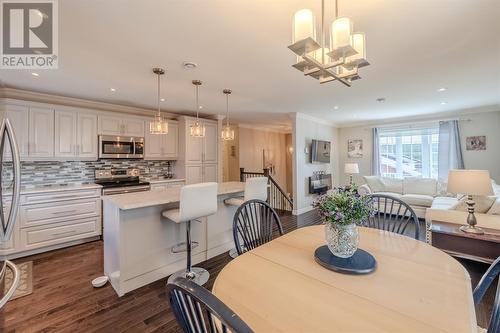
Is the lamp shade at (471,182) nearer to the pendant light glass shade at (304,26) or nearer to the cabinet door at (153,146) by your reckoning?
the pendant light glass shade at (304,26)

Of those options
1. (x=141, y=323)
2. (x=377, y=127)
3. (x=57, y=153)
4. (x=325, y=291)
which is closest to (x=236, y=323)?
(x=325, y=291)

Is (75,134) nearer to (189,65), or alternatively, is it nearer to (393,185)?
(189,65)

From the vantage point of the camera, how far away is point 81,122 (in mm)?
3717

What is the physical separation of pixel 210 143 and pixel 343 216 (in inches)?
170

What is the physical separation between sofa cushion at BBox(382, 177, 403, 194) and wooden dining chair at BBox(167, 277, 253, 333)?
6.10 meters

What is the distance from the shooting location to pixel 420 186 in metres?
5.15

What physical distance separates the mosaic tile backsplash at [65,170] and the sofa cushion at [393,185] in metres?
5.85

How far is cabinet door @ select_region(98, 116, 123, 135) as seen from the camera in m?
3.93

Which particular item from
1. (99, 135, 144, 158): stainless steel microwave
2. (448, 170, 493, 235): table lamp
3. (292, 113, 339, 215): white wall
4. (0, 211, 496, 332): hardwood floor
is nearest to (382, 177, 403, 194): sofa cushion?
(292, 113, 339, 215): white wall

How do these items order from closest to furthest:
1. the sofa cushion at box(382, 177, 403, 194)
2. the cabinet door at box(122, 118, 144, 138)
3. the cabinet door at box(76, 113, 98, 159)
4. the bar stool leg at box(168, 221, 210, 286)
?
1. the bar stool leg at box(168, 221, 210, 286)
2. the cabinet door at box(76, 113, 98, 159)
3. the cabinet door at box(122, 118, 144, 138)
4. the sofa cushion at box(382, 177, 403, 194)

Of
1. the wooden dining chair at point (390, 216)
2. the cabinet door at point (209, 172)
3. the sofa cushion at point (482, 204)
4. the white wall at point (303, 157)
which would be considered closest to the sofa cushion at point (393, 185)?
the white wall at point (303, 157)

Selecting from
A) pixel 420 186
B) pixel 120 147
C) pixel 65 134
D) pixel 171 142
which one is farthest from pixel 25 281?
pixel 420 186

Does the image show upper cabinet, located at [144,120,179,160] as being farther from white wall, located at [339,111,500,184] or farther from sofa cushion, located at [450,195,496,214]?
white wall, located at [339,111,500,184]

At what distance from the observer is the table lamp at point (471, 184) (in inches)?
86.5
